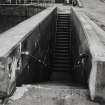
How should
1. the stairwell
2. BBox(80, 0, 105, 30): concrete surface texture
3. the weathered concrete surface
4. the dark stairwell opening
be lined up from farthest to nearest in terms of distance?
the stairwell < the dark stairwell opening < BBox(80, 0, 105, 30): concrete surface texture < the weathered concrete surface

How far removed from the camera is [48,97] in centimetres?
329

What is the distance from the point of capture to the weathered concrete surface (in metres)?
3.19

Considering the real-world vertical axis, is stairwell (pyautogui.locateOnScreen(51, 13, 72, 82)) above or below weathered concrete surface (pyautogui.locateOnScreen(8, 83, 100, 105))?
below

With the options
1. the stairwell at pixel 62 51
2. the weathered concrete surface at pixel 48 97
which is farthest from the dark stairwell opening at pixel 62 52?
the weathered concrete surface at pixel 48 97

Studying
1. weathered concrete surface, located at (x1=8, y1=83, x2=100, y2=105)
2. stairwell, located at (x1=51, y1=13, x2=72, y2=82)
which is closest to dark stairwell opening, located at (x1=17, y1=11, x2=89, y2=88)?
stairwell, located at (x1=51, y1=13, x2=72, y2=82)

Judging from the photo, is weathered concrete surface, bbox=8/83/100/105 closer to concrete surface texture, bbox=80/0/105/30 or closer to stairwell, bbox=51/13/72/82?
concrete surface texture, bbox=80/0/105/30

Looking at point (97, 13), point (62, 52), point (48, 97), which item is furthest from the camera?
point (97, 13)

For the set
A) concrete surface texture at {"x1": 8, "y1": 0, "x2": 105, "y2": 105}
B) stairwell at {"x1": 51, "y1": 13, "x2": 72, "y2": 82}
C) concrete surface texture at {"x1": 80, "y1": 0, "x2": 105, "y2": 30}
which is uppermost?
concrete surface texture at {"x1": 80, "y1": 0, "x2": 105, "y2": 30}

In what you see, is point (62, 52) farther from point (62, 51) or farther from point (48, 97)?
point (48, 97)

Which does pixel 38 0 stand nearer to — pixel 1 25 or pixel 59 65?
pixel 1 25

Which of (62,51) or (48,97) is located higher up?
(48,97)

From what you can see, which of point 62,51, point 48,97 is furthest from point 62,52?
point 48,97

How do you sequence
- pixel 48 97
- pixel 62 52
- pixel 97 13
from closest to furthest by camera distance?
pixel 48 97 → pixel 62 52 → pixel 97 13

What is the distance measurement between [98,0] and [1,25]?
9211 mm
